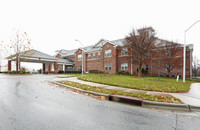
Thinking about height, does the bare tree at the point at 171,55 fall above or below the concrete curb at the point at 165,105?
above

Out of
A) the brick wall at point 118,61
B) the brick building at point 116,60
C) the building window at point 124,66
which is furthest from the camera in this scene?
the building window at point 124,66

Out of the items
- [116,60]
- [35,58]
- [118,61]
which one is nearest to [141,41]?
[116,60]

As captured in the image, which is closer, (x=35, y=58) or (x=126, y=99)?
(x=126, y=99)

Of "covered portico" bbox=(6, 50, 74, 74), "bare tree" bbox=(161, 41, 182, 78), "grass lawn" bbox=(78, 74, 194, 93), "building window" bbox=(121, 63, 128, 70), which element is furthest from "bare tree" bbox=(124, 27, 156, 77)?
"covered portico" bbox=(6, 50, 74, 74)

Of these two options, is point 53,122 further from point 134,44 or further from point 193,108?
point 134,44

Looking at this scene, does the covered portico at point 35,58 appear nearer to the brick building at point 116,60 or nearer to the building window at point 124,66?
the brick building at point 116,60

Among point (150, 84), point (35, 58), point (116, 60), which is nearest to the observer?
point (150, 84)

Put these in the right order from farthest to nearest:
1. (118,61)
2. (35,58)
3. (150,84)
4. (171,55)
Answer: (118,61)
(35,58)
(171,55)
(150,84)

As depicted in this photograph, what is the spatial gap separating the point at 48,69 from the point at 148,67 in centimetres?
2723

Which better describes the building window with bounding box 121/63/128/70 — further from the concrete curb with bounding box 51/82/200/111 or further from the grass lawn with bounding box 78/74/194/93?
the concrete curb with bounding box 51/82/200/111

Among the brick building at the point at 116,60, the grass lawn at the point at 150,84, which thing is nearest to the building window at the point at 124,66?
the brick building at the point at 116,60

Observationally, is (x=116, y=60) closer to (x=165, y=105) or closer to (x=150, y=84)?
(x=150, y=84)

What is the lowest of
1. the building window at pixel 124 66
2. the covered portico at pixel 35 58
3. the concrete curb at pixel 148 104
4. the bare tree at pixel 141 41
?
the concrete curb at pixel 148 104

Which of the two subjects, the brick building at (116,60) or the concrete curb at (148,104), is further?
the brick building at (116,60)
